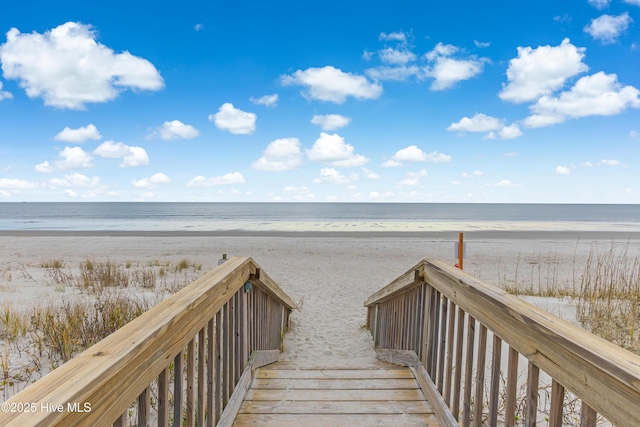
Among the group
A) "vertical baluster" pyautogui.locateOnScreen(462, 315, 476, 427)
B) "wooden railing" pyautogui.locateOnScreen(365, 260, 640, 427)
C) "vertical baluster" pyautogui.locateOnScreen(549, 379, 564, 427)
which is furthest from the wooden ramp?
"vertical baluster" pyautogui.locateOnScreen(549, 379, 564, 427)

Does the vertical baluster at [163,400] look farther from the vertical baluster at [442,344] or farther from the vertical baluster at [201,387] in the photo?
the vertical baluster at [442,344]

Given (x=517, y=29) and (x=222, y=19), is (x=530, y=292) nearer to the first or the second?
(x=517, y=29)

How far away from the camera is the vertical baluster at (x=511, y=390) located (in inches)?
65.3

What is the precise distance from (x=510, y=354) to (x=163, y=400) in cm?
154

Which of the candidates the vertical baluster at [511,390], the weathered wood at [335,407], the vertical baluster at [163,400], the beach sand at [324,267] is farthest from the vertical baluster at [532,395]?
the beach sand at [324,267]

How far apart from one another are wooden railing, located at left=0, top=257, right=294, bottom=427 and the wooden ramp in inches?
9.1

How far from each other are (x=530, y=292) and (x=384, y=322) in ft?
16.2

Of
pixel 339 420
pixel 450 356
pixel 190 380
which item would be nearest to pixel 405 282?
pixel 450 356

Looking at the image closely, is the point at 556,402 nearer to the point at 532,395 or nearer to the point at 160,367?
the point at 532,395

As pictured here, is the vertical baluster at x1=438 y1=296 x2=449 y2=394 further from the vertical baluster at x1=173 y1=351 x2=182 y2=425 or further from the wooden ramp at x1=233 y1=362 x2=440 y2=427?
the vertical baluster at x1=173 y1=351 x2=182 y2=425

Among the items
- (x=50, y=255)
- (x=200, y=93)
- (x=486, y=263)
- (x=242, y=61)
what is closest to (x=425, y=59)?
(x=242, y=61)

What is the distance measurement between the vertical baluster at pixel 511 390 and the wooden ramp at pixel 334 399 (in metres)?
0.94

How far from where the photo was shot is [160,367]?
141 centimetres

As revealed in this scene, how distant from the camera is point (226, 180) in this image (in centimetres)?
15025
